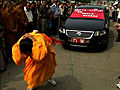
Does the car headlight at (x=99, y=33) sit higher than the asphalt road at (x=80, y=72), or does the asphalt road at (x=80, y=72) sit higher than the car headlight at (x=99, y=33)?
the car headlight at (x=99, y=33)

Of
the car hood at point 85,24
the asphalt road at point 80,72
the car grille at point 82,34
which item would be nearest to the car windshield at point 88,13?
the car hood at point 85,24

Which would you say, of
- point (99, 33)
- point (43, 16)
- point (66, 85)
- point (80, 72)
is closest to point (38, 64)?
point (66, 85)

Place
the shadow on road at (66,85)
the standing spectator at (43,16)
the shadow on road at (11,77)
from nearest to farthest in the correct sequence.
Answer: the shadow on road at (66,85) → the shadow on road at (11,77) → the standing spectator at (43,16)

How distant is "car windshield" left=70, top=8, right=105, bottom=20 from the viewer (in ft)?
22.3

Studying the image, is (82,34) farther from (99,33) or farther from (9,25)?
(9,25)

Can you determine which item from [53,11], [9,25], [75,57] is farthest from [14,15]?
[53,11]

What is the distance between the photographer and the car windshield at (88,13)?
6.80 m

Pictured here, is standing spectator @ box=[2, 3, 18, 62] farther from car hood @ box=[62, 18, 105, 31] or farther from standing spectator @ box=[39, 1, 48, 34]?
standing spectator @ box=[39, 1, 48, 34]

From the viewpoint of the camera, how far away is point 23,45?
2273 millimetres

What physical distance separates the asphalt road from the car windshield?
5.35 feet

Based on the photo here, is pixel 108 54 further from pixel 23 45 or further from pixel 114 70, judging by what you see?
pixel 23 45

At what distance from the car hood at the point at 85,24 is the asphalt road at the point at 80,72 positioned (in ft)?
2.84

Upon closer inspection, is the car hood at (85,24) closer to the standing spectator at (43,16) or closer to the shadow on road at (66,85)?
the standing spectator at (43,16)

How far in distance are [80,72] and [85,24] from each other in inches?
96.4
